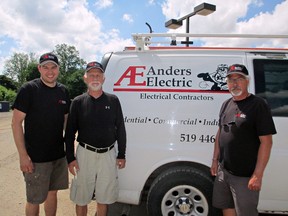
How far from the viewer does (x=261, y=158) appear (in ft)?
8.60

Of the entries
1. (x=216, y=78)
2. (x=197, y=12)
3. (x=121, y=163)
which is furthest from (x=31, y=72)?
(x=216, y=78)

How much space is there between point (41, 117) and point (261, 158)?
7.40 ft

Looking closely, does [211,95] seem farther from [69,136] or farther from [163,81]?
[69,136]

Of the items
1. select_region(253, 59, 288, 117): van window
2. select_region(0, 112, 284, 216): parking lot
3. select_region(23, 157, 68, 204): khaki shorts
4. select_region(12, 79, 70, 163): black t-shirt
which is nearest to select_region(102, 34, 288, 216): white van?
select_region(253, 59, 288, 117): van window

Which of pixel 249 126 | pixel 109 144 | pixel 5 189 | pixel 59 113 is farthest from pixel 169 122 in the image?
pixel 5 189

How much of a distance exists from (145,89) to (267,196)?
185 centimetres

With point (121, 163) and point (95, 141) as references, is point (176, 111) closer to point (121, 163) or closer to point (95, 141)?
point (121, 163)

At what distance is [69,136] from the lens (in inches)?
127

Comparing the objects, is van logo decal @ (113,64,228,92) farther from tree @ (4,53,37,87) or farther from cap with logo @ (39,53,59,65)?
tree @ (4,53,37,87)

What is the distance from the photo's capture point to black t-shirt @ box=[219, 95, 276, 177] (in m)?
2.62

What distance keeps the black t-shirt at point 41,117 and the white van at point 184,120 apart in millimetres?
664

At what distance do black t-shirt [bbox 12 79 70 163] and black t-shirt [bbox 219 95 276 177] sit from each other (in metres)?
1.82

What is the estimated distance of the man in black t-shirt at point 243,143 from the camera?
8.61 feet

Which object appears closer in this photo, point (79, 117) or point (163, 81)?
point (79, 117)
